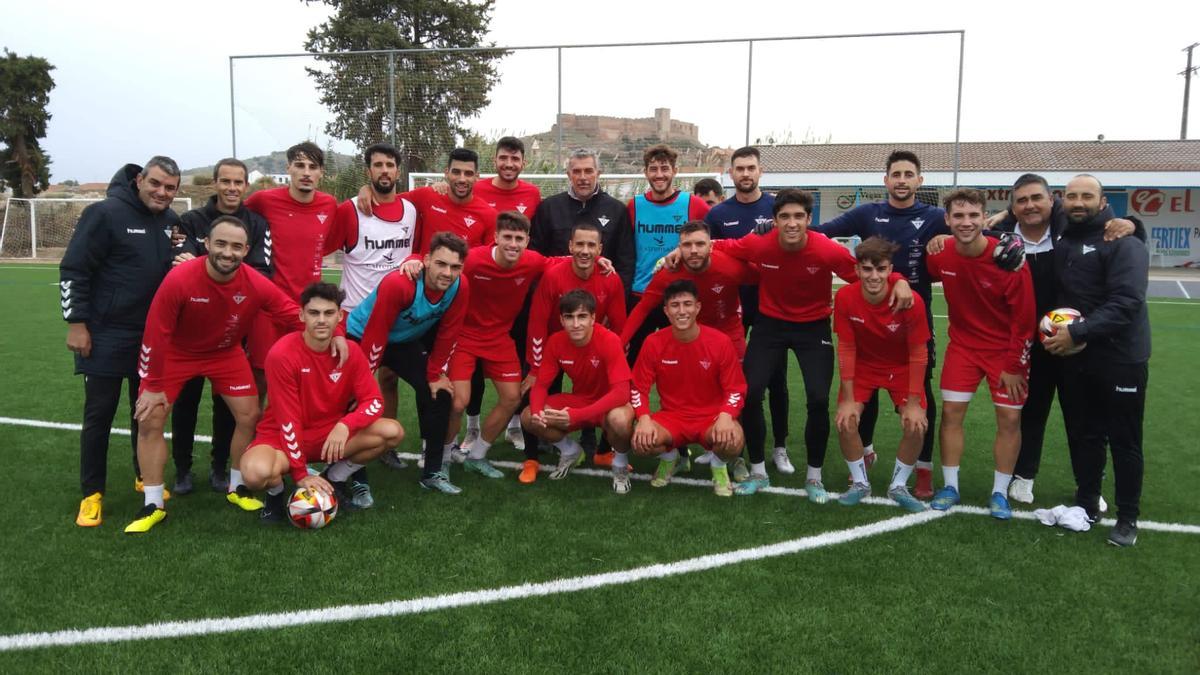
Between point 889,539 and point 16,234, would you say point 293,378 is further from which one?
point 16,234

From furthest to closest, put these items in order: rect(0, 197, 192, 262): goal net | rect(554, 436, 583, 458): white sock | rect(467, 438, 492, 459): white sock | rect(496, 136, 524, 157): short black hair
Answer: rect(0, 197, 192, 262): goal net
rect(496, 136, 524, 157): short black hair
rect(467, 438, 492, 459): white sock
rect(554, 436, 583, 458): white sock

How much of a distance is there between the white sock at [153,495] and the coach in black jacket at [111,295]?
0.94 feet

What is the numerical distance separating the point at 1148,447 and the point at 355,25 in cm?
2479

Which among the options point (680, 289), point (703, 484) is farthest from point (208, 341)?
point (703, 484)

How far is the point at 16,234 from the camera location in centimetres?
2881

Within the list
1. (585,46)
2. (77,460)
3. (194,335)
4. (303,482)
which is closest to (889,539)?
(303,482)

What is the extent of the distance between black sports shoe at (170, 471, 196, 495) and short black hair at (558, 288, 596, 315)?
2.51m

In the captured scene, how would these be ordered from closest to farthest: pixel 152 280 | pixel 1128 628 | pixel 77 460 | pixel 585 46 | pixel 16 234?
pixel 1128 628, pixel 152 280, pixel 77 460, pixel 585 46, pixel 16 234

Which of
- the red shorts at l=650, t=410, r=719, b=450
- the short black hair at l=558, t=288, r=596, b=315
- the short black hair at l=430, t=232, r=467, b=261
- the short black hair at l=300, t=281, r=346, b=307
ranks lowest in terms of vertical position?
the red shorts at l=650, t=410, r=719, b=450

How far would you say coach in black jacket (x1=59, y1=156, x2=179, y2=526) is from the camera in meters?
4.11

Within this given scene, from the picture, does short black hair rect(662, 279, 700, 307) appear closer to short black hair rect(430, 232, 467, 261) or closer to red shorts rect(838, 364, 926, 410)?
red shorts rect(838, 364, 926, 410)

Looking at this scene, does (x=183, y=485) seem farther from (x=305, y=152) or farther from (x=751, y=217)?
(x=751, y=217)

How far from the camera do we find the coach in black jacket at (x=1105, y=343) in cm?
389

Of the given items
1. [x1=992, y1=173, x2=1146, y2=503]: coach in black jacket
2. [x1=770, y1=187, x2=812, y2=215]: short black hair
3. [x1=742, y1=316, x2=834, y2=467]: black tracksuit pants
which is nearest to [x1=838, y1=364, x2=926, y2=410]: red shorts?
[x1=742, y1=316, x2=834, y2=467]: black tracksuit pants
